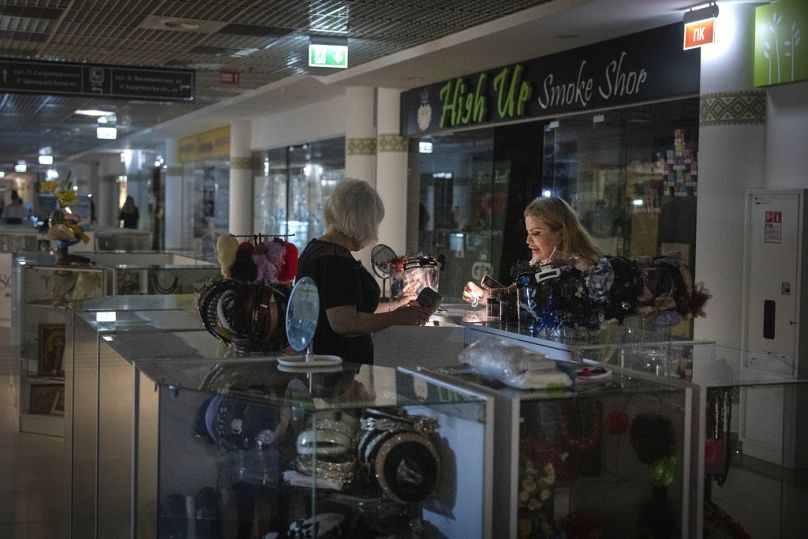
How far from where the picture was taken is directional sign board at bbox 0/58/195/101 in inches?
401

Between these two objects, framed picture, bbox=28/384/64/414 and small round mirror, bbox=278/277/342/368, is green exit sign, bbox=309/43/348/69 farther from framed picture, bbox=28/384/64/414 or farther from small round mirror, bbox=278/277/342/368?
small round mirror, bbox=278/277/342/368

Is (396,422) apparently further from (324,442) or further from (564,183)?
(564,183)

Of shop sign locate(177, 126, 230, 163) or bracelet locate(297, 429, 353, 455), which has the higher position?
shop sign locate(177, 126, 230, 163)

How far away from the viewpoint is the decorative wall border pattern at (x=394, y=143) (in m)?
12.2

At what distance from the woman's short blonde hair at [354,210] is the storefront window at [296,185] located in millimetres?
10514

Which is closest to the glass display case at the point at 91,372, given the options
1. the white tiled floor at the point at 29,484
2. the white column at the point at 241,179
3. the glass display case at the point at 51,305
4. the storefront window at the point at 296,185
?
the white tiled floor at the point at 29,484

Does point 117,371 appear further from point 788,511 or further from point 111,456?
point 788,511

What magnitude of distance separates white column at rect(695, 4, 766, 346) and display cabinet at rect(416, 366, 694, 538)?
4.65 metres

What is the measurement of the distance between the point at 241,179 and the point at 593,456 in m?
16.0

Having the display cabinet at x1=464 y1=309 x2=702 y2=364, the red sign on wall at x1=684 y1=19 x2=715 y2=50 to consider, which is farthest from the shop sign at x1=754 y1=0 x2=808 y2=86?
the display cabinet at x1=464 y1=309 x2=702 y2=364

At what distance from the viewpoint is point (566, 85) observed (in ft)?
29.8

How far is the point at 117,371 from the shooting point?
3.40 m

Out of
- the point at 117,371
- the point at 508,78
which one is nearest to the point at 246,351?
the point at 117,371

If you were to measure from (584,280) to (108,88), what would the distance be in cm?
808
